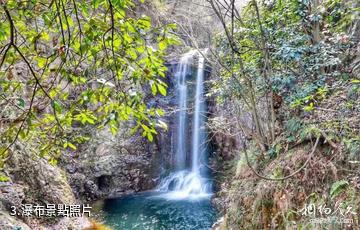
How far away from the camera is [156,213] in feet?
26.0

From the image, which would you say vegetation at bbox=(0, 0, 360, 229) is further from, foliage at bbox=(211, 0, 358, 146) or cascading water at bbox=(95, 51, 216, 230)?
cascading water at bbox=(95, 51, 216, 230)

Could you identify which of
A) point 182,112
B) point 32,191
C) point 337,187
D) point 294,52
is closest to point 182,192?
point 182,112

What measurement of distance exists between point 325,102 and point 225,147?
7.38m

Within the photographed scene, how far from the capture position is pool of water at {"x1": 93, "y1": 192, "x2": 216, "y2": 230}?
7.12 metres

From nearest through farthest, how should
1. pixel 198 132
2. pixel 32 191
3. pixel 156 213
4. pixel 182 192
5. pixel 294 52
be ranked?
pixel 294 52
pixel 32 191
pixel 156 213
pixel 182 192
pixel 198 132

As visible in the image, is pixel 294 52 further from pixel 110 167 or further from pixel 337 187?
pixel 110 167

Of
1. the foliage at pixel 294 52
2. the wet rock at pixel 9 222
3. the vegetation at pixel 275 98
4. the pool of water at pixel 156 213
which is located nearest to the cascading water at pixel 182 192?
the pool of water at pixel 156 213

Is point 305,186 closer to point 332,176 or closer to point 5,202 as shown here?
point 332,176

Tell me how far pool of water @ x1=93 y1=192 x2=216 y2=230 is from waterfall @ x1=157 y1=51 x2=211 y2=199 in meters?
0.88

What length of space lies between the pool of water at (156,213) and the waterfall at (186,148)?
2.89ft

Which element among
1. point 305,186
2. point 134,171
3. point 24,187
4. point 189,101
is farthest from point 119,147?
point 305,186

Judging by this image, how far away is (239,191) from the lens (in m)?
4.02

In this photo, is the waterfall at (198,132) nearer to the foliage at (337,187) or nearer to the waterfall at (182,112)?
the waterfall at (182,112)

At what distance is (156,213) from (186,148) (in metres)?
3.89
